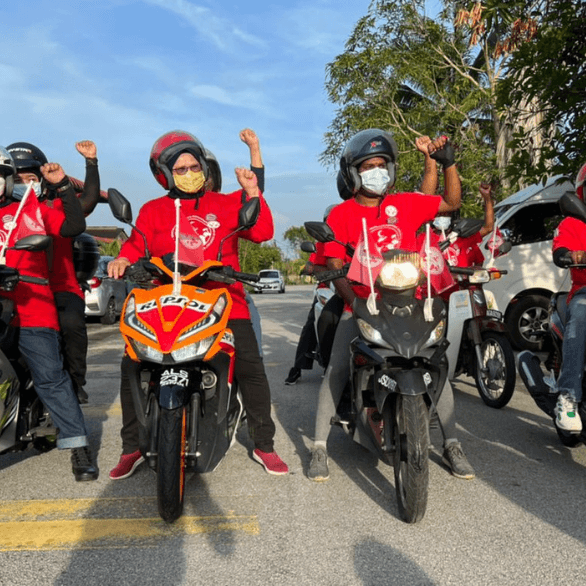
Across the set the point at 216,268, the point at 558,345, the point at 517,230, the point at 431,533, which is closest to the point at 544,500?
the point at 431,533

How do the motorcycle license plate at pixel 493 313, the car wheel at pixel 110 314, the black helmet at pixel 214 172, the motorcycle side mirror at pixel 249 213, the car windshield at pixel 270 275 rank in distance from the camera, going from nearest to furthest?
1. the motorcycle side mirror at pixel 249 213
2. the black helmet at pixel 214 172
3. the motorcycle license plate at pixel 493 313
4. the car wheel at pixel 110 314
5. the car windshield at pixel 270 275

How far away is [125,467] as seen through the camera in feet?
12.9

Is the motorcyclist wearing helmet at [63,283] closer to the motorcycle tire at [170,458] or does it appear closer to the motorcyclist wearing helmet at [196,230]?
the motorcyclist wearing helmet at [196,230]

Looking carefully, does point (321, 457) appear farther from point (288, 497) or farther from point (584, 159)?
point (584, 159)

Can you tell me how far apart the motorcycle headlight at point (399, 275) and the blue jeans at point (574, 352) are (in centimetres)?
107

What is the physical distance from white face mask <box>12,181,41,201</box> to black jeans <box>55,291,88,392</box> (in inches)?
27.3

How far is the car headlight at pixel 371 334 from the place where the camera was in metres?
3.34

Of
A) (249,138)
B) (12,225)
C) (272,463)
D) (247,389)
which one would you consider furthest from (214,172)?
(272,463)

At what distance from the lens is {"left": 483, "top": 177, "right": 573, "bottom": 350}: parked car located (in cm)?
922

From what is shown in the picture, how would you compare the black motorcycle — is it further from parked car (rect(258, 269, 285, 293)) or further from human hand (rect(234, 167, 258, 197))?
parked car (rect(258, 269, 285, 293))

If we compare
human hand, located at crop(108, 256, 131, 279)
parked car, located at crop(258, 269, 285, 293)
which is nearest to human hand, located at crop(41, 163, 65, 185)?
human hand, located at crop(108, 256, 131, 279)

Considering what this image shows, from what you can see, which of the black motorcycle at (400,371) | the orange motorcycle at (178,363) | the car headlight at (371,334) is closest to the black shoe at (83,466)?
the orange motorcycle at (178,363)

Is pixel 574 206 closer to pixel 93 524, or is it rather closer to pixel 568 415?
pixel 568 415

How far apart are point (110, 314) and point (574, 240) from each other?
12.6 m
